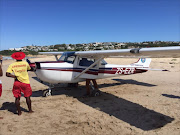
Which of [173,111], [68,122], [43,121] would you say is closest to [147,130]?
[173,111]

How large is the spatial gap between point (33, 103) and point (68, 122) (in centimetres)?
214

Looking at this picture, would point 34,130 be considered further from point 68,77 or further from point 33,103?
point 68,77

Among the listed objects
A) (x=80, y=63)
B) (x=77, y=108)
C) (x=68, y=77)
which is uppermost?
(x=80, y=63)

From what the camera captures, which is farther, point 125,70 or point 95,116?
point 125,70

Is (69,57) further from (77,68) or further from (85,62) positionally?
(85,62)

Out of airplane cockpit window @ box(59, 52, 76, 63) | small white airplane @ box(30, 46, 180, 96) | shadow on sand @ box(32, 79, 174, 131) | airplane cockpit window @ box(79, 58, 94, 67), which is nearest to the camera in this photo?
shadow on sand @ box(32, 79, 174, 131)

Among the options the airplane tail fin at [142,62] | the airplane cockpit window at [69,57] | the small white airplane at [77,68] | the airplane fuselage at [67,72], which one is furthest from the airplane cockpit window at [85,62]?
the airplane tail fin at [142,62]

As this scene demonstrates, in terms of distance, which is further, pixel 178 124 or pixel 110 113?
pixel 110 113

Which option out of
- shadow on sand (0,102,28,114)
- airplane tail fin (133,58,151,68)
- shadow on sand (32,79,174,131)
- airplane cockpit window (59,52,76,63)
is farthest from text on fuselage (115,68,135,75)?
shadow on sand (0,102,28,114)

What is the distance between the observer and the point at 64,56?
22.0 ft

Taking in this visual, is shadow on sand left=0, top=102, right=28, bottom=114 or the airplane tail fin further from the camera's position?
the airplane tail fin

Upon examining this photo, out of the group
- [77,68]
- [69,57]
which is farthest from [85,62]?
[69,57]

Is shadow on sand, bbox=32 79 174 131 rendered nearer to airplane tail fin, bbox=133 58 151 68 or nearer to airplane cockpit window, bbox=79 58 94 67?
airplane cockpit window, bbox=79 58 94 67

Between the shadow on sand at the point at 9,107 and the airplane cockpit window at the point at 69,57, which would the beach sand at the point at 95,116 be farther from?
the airplane cockpit window at the point at 69,57
